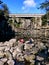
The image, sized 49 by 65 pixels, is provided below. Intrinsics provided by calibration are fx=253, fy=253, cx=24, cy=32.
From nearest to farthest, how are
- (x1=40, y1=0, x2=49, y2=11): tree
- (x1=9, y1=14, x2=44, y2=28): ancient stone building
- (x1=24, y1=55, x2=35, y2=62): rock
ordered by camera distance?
1. (x1=24, y1=55, x2=35, y2=62): rock
2. (x1=40, y1=0, x2=49, y2=11): tree
3. (x1=9, y1=14, x2=44, y2=28): ancient stone building

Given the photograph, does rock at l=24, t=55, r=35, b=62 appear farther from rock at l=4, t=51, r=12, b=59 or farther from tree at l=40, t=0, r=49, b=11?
tree at l=40, t=0, r=49, b=11

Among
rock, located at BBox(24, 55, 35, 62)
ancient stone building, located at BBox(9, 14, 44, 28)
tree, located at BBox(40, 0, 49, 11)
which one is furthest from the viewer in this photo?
ancient stone building, located at BBox(9, 14, 44, 28)

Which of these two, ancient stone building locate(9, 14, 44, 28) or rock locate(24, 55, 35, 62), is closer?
rock locate(24, 55, 35, 62)

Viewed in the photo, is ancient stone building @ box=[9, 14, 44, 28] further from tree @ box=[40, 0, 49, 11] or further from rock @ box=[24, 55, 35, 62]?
rock @ box=[24, 55, 35, 62]

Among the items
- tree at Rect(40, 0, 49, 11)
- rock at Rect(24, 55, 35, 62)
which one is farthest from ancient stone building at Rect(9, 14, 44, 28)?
rock at Rect(24, 55, 35, 62)

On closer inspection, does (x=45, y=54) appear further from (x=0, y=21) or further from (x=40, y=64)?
(x=0, y=21)

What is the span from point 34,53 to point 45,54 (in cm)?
47

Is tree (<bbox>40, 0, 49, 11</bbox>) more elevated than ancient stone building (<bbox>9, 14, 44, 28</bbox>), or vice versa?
tree (<bbox>40, 0, 49, 11</bbox>)

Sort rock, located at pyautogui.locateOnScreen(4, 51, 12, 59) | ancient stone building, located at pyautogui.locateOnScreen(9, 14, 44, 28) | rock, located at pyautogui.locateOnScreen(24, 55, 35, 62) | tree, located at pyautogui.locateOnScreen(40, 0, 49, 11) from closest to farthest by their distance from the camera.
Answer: rock, located at pyautogui.locateOnScreen(4, 51, 12, 59) → rock, located at pyautogui.locateOnScreen(24, 55, 35, 62) → tree, located at pyautogui.locateOnScreen(40, 0, 49, 11) → ancient stone building, located at pyautogui.locateOnScreen(9, 14, 44, 28)

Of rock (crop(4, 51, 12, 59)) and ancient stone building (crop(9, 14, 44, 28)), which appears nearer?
rock (crop(4, 51, 12, 59))

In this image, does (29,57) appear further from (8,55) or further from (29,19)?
(29,19)

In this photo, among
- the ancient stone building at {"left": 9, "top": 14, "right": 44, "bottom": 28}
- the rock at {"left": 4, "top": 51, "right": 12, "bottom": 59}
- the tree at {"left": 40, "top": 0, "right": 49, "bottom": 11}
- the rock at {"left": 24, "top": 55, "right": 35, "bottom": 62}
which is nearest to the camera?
the rock at {"left": 4, "top": 51, "right": 12, "bottom": 59}

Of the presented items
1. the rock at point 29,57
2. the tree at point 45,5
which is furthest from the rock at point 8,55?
the tree at point 45,5

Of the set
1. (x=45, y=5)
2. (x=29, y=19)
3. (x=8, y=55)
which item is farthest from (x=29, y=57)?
(x=29, y=19)
